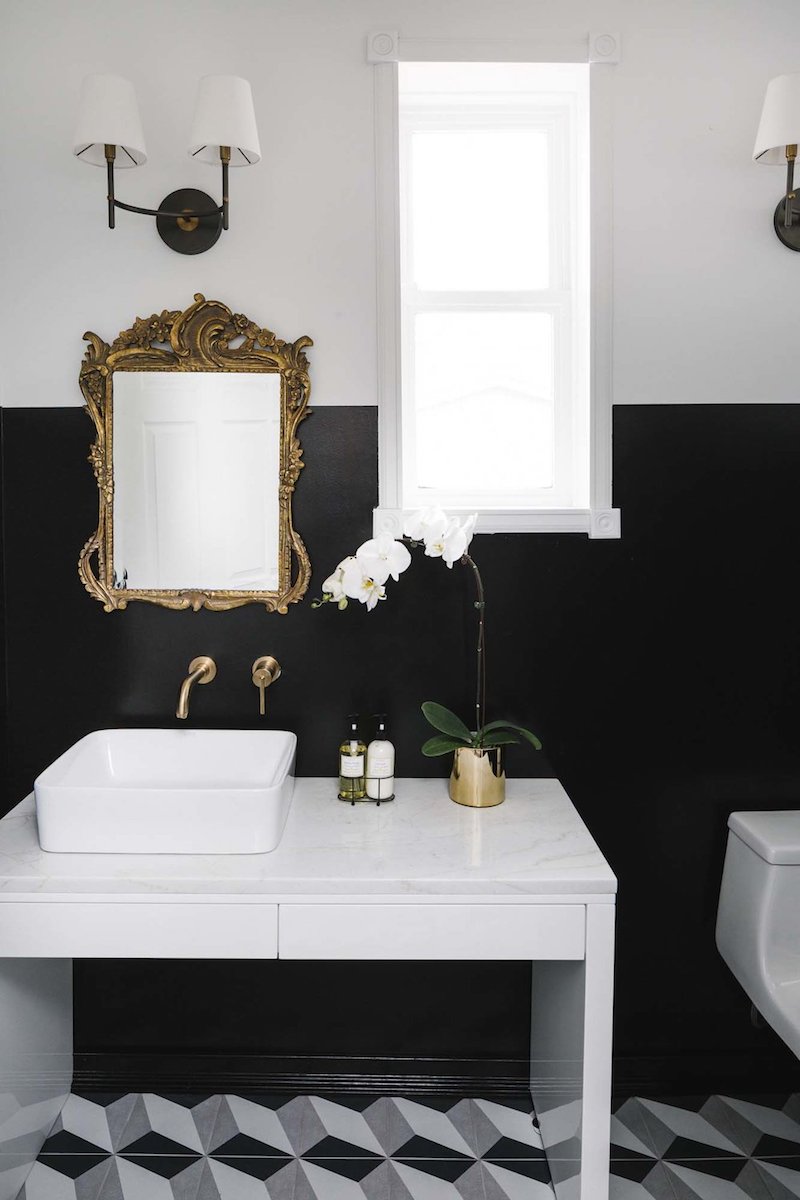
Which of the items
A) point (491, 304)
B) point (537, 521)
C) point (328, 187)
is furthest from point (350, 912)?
point (328, 187)

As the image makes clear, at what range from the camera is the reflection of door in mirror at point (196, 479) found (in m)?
2.01

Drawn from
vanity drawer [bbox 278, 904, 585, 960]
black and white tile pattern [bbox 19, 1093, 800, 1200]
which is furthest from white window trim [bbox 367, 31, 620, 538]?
black and white tile pattern [bbox 19, 1093, 800, 1200]

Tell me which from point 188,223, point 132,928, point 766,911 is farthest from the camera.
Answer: point 188,223

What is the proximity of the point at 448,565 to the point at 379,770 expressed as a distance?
47 cm

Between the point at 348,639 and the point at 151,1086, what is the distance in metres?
1.19

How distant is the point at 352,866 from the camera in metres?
1.58

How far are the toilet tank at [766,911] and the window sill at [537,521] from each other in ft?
2.48

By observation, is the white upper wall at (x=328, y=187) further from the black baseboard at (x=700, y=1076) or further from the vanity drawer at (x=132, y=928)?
the black baseboard at (x=700, y=1076)

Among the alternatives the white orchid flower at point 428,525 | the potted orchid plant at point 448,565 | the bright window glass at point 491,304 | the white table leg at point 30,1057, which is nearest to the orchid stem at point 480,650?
the potted orchid plant at point 448,565

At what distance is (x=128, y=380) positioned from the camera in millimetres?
2002

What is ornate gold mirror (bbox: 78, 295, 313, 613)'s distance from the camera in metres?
1.99

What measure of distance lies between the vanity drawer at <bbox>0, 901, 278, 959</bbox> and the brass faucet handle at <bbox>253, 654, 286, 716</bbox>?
1.76ft

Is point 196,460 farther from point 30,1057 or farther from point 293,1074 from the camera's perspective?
point 293,1074

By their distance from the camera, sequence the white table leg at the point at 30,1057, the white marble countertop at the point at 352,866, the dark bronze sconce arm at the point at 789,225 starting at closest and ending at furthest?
the white marble countertop at the point at 352,866, the white table leg at the point at 30,1057, the dark bronze sconce arm at the point at 789,225
